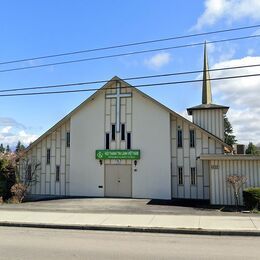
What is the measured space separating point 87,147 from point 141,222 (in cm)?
1499

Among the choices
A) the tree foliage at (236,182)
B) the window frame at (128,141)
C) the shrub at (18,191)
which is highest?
the window frame at (128,141)

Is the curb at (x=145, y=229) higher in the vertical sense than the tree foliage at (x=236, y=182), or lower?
lower

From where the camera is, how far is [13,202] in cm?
2438

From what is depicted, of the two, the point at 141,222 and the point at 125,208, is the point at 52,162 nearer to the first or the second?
the point at 125,208

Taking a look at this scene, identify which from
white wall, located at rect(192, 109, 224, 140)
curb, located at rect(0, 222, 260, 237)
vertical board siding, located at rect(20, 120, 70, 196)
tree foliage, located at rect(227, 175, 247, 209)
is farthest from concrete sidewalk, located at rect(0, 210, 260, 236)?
white wall, located at rect(192, 109, 224, 140)

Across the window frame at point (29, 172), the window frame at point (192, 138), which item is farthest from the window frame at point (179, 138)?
the window frame at point (29, 172)

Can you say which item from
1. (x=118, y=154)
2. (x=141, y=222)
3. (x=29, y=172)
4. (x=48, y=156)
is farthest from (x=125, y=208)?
(x=29, y=172)

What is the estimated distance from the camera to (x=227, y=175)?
2289 centimetres

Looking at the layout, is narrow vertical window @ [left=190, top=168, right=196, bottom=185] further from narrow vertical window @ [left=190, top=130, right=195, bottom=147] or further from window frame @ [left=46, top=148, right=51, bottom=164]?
window frame @ [left=46, top=148, right=51, bottom=164]

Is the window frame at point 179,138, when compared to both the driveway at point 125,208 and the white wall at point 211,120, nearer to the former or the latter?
the white wall at point 211,120

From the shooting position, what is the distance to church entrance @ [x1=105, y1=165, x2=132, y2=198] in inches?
1088

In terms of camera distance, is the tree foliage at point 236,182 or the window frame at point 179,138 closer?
the tree foliage at point 236,182

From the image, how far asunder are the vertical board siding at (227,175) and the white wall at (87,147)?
8.40 metres

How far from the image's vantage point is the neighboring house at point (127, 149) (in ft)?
88.0
